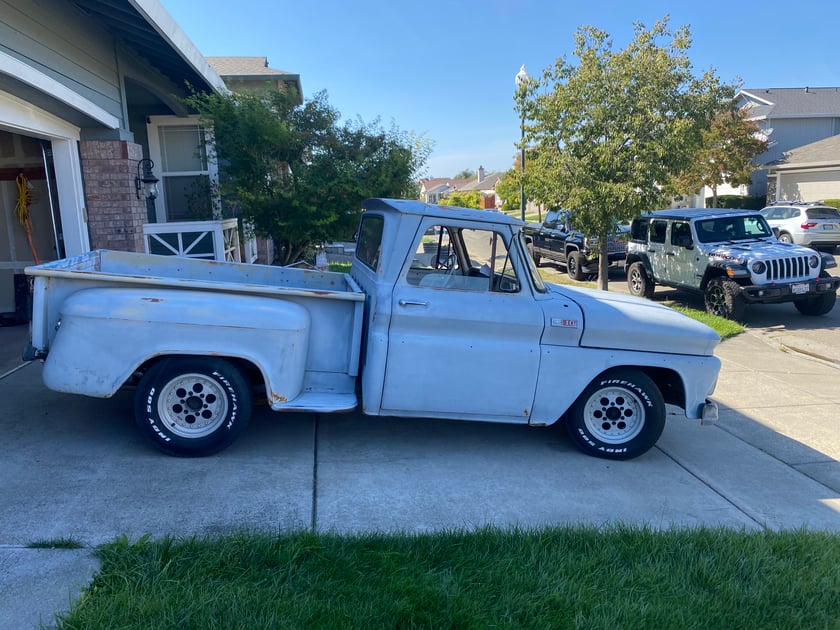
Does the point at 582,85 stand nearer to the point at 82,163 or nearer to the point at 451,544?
the point at 82,163

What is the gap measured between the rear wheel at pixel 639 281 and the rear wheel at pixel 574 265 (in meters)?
2.79

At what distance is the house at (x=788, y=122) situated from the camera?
121ft

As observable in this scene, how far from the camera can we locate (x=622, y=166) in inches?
448

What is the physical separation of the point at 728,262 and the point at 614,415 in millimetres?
7161

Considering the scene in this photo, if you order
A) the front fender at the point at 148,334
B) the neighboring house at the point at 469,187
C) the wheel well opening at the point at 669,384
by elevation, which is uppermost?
the front fender at the point at 148,334

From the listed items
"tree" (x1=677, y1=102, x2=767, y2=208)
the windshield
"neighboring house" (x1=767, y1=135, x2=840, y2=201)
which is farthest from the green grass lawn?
"neighboring house" (x1=767, y1=135, x2=840, y2=201)

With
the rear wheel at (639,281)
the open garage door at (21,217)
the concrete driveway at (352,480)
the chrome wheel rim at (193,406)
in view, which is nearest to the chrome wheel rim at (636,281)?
the rear wheel at (639,281)

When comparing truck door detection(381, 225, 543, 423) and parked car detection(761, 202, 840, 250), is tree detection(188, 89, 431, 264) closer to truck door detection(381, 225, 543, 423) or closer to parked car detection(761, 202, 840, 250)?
truck door detection(381, 225, 543, 423)

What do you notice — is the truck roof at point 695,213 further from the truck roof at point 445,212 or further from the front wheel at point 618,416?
the truck roof at point 445,212

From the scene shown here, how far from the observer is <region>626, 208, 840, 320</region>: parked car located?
35.2ft

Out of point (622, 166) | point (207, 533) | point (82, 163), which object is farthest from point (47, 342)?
point (622, 166)

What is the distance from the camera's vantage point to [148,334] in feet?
14.5

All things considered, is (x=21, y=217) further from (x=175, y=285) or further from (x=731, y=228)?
(x=731, y=228)

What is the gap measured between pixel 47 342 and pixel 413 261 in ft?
8.78
